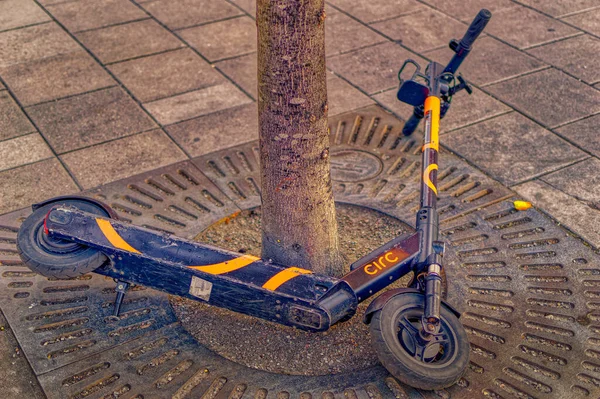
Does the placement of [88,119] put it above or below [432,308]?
below

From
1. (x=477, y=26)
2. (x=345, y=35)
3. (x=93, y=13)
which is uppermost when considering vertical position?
(x=477, y=26)

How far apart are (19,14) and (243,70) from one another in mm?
2477

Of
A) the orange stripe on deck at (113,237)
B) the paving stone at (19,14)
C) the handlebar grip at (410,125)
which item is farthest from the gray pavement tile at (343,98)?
the paving stone at (19,14)

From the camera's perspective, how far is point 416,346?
3.10m

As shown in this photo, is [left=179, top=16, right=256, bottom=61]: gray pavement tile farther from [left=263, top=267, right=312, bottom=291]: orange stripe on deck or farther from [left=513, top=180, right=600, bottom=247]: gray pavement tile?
[left=263, top=267, right=312, bottom=291]: orange stripe on deck

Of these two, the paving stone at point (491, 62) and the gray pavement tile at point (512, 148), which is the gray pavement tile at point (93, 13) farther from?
the gray pavement tile at point (512, 148)

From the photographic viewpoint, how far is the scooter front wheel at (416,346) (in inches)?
120

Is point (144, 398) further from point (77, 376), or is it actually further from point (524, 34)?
point (524, 34)

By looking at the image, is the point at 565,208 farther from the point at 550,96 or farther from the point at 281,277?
the point at 281,277

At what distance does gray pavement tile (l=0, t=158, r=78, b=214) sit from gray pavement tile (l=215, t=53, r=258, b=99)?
5.33ft

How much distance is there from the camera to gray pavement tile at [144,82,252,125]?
17.5 ft

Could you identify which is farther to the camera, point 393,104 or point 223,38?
point 223,38

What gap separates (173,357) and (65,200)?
1035 millimetres

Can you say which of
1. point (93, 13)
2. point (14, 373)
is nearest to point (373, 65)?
point (93, 13)
